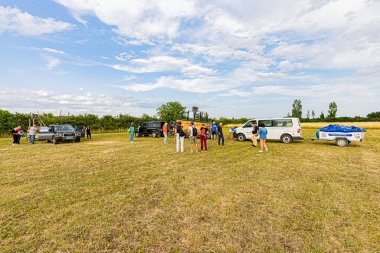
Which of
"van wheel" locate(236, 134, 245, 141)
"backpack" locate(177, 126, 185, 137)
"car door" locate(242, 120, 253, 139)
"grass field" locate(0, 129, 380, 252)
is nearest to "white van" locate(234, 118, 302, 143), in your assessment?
"car door" locate(242, 120, 253, 139)

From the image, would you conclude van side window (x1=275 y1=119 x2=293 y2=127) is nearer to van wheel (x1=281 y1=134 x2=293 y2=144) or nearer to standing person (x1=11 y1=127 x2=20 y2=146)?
van wheel (x1=281 y1=134 x2=293 y2=144)

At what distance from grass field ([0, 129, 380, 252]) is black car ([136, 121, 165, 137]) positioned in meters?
15.4

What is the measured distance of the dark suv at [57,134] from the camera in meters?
16.5

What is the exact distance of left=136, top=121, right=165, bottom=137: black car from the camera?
75.0 ft

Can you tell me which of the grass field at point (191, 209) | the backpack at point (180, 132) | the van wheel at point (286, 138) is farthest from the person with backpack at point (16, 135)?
the van wheel at point (286, 138)

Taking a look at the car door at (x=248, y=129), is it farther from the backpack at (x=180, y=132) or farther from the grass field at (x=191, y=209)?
the grass field at (x=191, y=209)

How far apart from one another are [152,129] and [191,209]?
63.7ft

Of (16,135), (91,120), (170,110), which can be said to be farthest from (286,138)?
(170,110)

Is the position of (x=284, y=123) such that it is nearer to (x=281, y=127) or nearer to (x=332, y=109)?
(x=281, y=127)

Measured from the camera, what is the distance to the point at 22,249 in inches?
119

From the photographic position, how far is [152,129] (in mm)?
23172

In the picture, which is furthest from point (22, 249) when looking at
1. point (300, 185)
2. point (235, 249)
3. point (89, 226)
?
point (300, 185)

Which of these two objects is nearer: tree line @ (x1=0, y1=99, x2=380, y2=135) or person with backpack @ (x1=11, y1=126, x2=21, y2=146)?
person with backpack @ (x1=11, y1=126, x2=21, y2=146)

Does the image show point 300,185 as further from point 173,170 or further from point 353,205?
point 173,170
